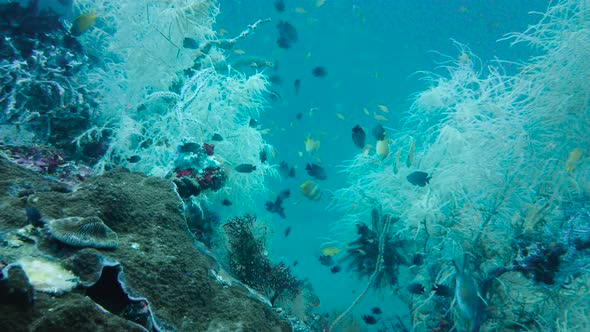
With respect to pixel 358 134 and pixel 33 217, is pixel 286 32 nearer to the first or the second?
pixel 358 134

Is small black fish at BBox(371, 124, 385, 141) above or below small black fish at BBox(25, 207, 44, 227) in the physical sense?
above

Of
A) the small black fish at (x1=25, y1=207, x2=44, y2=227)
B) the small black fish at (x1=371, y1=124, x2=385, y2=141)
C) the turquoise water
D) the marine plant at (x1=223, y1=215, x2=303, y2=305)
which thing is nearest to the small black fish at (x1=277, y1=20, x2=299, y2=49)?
the turquoise water

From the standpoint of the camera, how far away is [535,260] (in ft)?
18.7

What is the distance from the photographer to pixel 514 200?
734 centimetres

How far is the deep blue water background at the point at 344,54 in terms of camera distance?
30.8m

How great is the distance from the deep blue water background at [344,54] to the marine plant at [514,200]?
777 inches

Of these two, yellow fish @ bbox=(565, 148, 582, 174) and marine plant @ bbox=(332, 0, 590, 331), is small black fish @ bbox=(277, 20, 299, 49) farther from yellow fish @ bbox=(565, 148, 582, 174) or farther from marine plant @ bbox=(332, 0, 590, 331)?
yellow fish @ bbox=(565, 148, 582, 174)

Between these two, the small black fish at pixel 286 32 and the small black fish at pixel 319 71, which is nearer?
the small black fish at pixel 286 32

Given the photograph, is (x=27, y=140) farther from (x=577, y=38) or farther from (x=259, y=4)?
(x=259, y=4)

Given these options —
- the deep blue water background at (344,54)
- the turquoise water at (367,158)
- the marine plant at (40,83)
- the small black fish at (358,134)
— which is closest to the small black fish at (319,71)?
the turquoise water at (367,158)

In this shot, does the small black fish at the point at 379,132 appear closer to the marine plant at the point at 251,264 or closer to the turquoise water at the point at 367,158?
the turquoise water at the point at 367,158

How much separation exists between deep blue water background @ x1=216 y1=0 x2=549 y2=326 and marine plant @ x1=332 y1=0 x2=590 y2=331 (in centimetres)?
1974

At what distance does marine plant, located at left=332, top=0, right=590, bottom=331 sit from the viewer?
241 inches

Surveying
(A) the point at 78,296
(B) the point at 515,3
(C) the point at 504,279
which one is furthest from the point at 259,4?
(A) the point at 78,296
